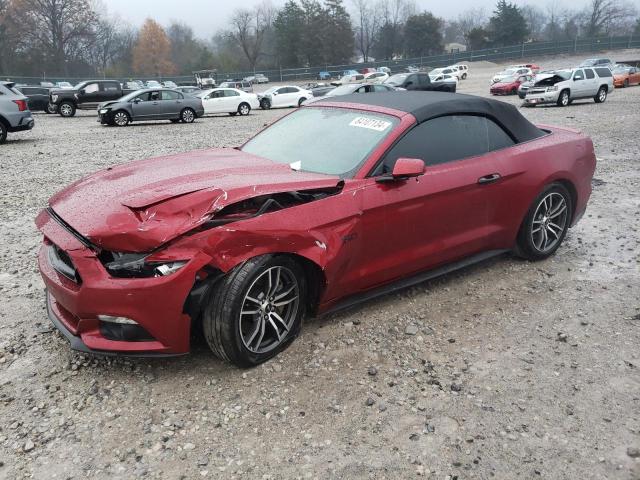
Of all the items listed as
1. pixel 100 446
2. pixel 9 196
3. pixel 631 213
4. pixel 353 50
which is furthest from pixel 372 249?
pixel 353 50

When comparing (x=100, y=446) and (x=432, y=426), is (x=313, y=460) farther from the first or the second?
(x=100, y=446)

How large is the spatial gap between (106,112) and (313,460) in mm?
19192

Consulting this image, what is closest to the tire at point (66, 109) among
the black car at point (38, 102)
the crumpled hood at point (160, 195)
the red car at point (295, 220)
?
the black car at point (38, 102)

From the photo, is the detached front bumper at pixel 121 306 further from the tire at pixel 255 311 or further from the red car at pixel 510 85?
the red car at pixel 510 85

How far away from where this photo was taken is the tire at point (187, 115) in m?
21.1

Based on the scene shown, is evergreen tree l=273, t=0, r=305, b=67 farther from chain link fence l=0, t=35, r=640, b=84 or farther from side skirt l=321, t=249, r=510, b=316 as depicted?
side skirt l=321, t=249, r=510, b=316

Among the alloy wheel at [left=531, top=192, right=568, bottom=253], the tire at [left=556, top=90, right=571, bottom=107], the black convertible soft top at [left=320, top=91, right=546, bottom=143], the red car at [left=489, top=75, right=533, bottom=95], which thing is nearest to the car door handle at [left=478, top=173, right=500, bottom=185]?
the black convertible soft top at [left=320, top=91, right=546, bottom=143]

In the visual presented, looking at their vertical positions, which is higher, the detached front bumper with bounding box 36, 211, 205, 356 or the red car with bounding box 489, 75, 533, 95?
the red car with bounding box 489, 75, 533, 95

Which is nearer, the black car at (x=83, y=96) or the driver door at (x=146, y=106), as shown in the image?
the driver door at (x=146, y=106)

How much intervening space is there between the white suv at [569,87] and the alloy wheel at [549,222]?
1932 centimetres

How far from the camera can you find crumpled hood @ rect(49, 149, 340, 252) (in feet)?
9.25

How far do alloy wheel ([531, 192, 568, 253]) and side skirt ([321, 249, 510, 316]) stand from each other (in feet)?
1.42

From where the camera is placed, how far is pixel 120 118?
63.9 ft

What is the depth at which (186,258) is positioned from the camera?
2791 millimetres
